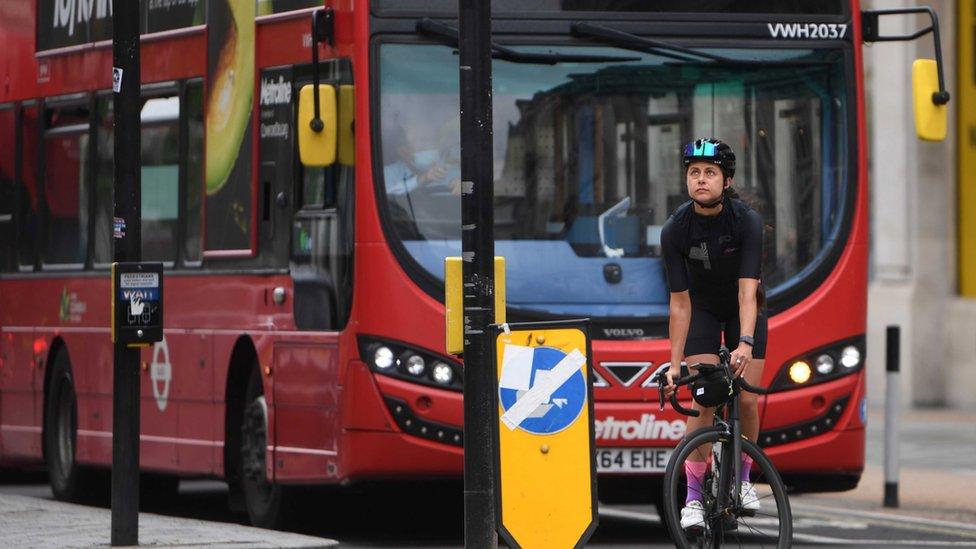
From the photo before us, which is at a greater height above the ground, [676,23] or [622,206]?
[676,23]

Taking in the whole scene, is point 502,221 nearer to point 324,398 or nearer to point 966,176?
point 324,398

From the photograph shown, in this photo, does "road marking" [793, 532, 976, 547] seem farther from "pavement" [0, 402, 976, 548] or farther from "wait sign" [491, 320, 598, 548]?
"wait sign" [491, 320, 598, 548]

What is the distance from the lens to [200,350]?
1389cm

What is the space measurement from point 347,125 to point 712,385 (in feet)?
11.3

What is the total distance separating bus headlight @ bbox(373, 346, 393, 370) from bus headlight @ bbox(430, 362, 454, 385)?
0.23 meters

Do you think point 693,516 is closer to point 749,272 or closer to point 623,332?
point 749,272

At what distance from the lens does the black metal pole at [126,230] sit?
35.7 feet

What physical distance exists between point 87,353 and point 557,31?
4620 millimetres

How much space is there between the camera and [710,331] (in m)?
9.73

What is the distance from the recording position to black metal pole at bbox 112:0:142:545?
10.9 meters

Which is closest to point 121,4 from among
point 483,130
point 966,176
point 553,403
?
point 483,130

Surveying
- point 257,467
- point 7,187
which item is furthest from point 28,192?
point 257,467

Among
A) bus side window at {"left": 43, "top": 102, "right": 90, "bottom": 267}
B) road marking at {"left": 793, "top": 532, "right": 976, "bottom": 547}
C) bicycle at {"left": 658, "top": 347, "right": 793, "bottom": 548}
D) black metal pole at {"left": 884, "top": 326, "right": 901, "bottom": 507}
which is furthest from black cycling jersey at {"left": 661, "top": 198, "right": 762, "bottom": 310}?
bus side window at {"left": 43, "top": 102, "right": 90, "bottom": 267}

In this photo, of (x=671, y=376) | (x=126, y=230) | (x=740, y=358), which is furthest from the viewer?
(x=126, y=230)
